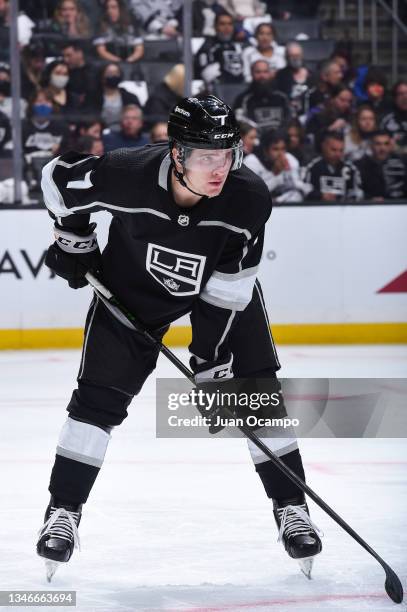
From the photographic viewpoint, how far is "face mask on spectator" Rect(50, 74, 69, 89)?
7.12 metres

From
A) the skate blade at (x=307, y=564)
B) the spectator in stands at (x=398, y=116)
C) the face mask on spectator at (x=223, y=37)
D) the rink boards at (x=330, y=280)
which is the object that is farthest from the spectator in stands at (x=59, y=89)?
the skate blade at (x=307, y=564)

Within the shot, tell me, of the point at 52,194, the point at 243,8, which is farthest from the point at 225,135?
the point at 243,8

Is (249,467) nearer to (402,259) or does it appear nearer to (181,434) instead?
(181,434)

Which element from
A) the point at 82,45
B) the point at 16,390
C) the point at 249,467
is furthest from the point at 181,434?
the point at 82,45

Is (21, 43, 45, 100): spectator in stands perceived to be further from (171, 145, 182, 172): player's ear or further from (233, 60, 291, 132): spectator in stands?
(171, 145, 182, 172): player's ear

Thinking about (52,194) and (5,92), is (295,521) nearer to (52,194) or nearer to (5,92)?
(52,194)

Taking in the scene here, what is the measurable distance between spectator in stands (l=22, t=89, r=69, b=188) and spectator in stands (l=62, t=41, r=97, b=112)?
188 mm

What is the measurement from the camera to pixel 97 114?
714cm

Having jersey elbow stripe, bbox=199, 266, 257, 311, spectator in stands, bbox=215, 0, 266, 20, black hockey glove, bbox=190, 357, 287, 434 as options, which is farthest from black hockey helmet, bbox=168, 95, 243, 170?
spectator in stands, bbox=215, 0, 266, 20

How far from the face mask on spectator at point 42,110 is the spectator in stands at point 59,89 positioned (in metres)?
0.04

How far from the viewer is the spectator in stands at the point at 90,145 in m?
7.01

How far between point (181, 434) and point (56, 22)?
141 inches

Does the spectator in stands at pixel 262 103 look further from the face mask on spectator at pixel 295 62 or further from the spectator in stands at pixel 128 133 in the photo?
the spectator in stands at pixel 128 133

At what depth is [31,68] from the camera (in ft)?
23.0
